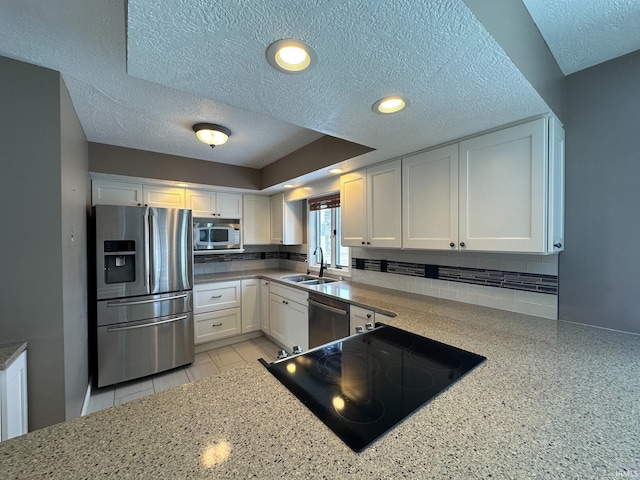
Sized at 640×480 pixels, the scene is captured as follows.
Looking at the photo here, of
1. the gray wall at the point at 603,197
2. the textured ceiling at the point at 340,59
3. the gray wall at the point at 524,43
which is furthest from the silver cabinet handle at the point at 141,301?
the gray wall at the point at 603,197

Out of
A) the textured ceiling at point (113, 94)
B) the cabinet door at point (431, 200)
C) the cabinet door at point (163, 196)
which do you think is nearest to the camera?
the textured ceiling at point (113, 94)

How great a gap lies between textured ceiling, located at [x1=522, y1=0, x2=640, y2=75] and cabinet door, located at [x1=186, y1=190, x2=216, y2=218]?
3.24 meters

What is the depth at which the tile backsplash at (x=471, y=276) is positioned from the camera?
157 centimetres

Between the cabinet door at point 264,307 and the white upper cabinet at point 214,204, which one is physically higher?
A: the white upper cabinet at point 214,204

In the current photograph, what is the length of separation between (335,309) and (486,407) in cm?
148

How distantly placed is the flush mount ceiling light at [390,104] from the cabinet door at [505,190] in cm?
65

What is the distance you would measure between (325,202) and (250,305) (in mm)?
1686

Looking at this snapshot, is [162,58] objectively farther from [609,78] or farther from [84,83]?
[609,78]

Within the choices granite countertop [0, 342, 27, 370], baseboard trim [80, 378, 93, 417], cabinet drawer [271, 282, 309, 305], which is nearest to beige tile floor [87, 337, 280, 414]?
baseboard trim [80, 378, 93, 417]

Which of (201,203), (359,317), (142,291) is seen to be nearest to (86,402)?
(142,291)

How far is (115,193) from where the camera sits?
106 inches

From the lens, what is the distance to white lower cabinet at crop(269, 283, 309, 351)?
2.61 metres

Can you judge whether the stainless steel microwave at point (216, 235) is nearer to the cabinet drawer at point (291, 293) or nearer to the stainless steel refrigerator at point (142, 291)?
the stainless steel refrigerator at point (142, 291)

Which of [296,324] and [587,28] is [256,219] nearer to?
[296,324]
